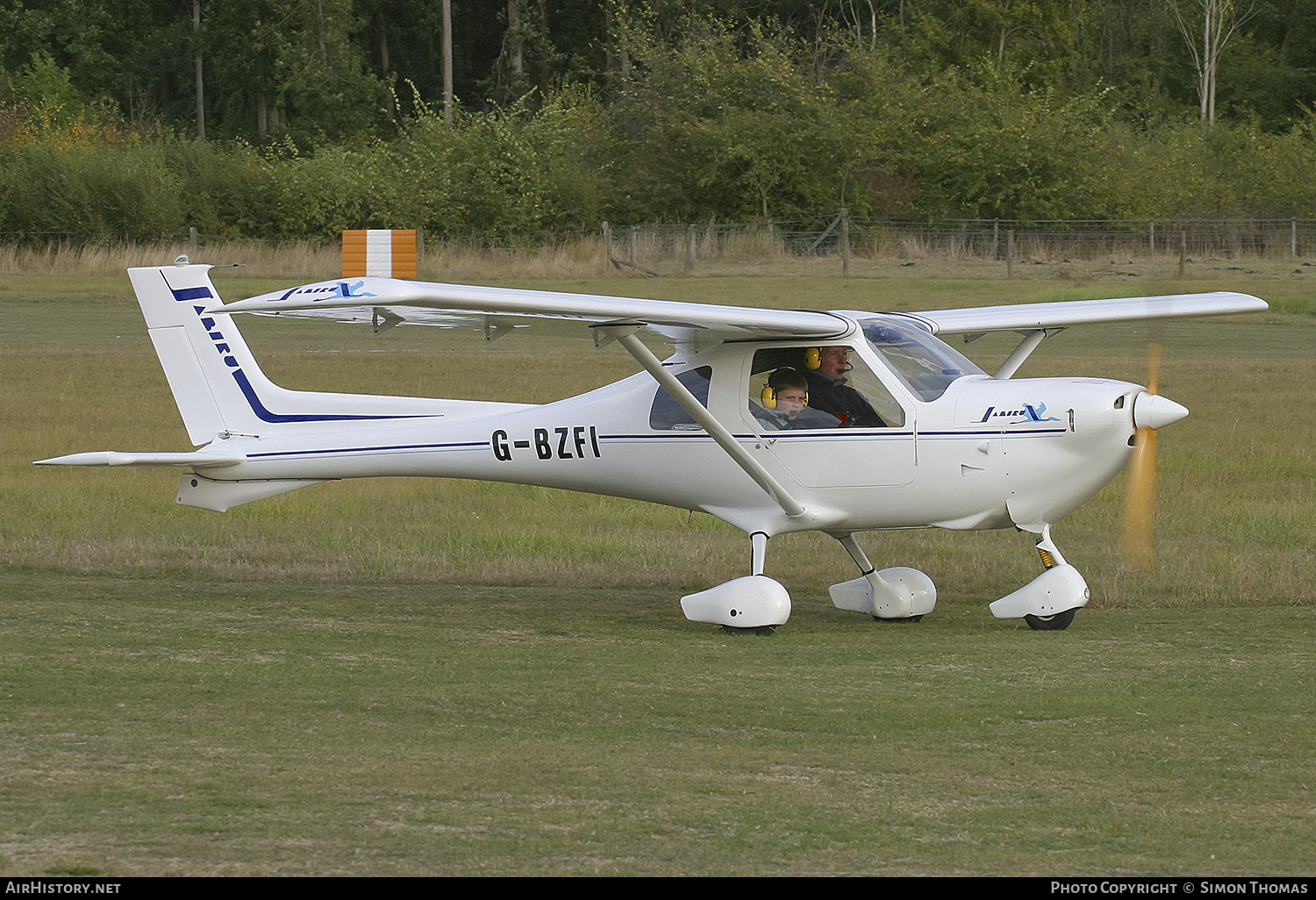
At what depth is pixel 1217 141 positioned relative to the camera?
57.1 m

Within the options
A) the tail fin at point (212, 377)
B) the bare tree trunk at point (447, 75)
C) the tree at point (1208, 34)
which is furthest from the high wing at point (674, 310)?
the tree at point (1208, 34)

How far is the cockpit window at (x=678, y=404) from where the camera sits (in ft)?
33.9

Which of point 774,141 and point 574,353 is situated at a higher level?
point 774,141

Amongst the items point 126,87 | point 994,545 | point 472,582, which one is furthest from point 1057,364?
point 126,87

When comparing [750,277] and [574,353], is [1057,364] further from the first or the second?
[750,277]

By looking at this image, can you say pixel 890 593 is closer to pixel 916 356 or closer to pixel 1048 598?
pixel 1048 598

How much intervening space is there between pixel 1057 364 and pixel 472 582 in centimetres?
1615

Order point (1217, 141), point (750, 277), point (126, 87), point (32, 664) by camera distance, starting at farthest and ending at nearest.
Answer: point (126, 87)
point (1217, 141)
point (750, 277)
point (32, 664)

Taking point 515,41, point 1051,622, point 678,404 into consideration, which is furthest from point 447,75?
point 1051,622

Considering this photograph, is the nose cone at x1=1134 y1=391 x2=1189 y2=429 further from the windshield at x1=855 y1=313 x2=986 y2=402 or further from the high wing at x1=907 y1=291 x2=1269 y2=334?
the high wing at x1=907 y1=291 x2=1269 y2=334

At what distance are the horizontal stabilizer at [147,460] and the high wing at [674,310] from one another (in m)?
2.18

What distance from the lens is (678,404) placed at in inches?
415

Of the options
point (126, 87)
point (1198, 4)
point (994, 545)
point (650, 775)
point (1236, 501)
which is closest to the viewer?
point (650, 775)

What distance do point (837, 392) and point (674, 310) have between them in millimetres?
1402
